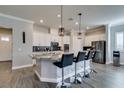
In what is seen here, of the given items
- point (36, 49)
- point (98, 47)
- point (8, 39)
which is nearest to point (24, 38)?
point (36, 49)

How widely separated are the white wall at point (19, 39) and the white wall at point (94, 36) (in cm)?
520

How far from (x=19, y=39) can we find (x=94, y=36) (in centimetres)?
593

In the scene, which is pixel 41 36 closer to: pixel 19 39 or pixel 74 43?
pixel 19 39

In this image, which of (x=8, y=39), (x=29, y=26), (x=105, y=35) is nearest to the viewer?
(x=29, y=26)

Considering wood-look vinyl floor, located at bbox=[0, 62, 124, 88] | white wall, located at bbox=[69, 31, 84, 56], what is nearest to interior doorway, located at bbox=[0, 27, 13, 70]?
white wall, located at bbox=[69, 31, 84, 56]

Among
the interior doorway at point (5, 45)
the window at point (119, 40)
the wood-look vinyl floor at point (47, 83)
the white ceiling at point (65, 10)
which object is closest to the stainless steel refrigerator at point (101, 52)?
the window at point (119, 40)

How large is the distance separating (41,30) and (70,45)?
304 centimetres

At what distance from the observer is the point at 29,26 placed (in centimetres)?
711

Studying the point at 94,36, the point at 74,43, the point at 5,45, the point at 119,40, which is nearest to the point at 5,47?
the point at 5,45

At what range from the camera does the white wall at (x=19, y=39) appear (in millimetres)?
6043

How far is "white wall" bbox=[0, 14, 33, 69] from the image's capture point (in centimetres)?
604

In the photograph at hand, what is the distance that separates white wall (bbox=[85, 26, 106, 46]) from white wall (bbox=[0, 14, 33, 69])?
5.20 m

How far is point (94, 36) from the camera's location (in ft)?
31.8

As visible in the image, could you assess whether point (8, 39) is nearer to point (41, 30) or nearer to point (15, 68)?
point (41, 30)
